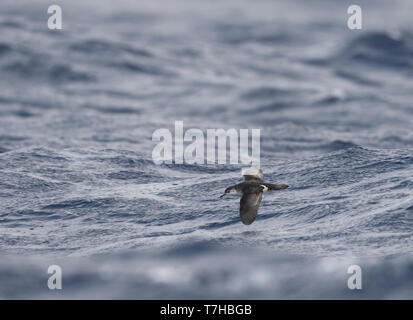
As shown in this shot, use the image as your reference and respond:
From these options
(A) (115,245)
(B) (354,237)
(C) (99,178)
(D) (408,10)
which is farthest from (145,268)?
(D) (408,10)

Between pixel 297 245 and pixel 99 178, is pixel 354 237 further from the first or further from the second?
pixel 99 178

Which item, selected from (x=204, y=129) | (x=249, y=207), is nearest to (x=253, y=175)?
(x=249, y=207)

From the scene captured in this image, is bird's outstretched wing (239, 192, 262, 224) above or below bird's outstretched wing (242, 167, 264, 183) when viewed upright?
below

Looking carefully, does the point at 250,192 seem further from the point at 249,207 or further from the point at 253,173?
the point at 253,173

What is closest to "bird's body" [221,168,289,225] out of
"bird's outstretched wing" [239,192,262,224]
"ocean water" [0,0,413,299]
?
"bird's outstretched wing" [239,192,262,224]

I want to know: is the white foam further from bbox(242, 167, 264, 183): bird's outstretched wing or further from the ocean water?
the ocean water

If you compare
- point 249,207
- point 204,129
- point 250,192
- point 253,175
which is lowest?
point 249,207
